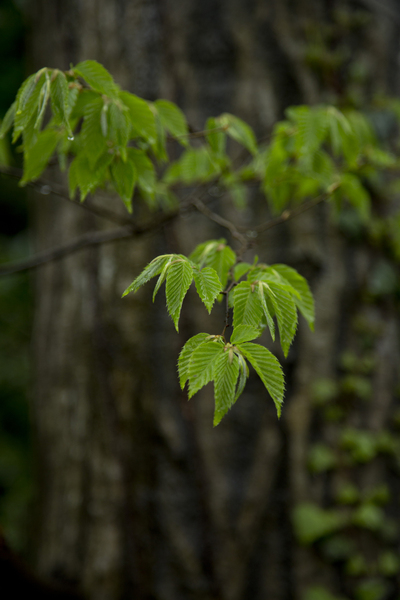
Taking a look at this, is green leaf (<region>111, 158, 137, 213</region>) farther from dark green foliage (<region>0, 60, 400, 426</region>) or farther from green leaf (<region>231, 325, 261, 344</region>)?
green leaf (<region>231, 325, 261, 344</region>)

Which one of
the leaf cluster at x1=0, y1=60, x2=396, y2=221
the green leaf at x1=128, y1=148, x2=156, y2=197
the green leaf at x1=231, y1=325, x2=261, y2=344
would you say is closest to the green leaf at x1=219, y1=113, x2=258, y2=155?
the leaf cluster at x1=0, y1=60, x2=396, y2=221

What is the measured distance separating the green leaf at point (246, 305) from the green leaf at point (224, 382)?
0.07 meters

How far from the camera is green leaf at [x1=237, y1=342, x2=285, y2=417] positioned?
55cm

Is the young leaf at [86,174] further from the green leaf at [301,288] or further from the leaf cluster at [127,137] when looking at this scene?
the green leaf at [301,288]

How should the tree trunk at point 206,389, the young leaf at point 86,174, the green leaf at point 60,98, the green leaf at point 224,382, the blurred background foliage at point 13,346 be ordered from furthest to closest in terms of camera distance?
the blurred background foliage at point 13,346
the tree trunk at point 206,389
the young leaf at point 86,174
the green leaf at point 60,98
the green leaf at point 224,382

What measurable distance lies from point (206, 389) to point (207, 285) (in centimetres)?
108

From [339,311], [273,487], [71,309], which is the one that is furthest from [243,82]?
[273,487]

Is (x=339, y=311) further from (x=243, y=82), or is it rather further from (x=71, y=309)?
(x=71, y=309)

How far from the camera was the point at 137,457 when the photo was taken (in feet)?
5.15

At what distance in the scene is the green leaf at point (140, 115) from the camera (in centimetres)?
74

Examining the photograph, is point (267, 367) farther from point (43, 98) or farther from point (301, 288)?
point (43, 98)

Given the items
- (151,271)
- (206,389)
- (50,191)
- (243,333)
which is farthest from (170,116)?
(206,389)

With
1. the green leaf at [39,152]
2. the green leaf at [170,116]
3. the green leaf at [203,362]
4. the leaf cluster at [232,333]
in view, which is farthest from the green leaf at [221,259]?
the green leaf at [39,152]

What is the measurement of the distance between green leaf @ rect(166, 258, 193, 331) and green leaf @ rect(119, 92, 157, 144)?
0.35 meters
